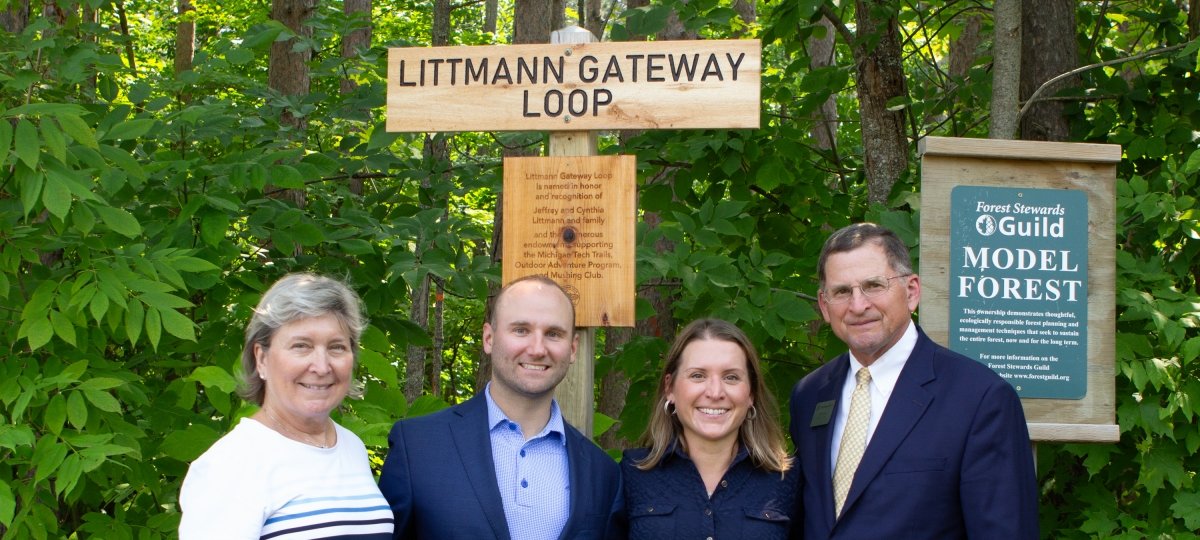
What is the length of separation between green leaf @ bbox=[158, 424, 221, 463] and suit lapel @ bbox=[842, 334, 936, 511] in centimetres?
217

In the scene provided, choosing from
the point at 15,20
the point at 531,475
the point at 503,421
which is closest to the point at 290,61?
the point at 15,20

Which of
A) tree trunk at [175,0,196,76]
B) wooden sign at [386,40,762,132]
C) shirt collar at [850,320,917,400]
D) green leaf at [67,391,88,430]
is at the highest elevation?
tree trunk at [175,0,196,76]

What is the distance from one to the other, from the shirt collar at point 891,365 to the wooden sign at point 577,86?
872 millimetres

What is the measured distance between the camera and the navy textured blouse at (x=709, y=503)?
9.40 ft

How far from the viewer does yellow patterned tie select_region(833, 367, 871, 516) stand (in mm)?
2906

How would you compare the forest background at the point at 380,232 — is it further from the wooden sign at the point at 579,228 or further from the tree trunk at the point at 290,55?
the tree trunk at the point at 290,55

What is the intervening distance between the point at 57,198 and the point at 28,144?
0.18 metres

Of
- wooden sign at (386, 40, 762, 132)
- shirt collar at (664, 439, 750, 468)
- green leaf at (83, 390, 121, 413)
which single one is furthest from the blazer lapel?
green leaf at (83, 390, 121, 413)

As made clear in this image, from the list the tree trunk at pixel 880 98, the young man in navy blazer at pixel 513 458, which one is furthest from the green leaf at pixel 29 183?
the tree trunk at pixel 880 98

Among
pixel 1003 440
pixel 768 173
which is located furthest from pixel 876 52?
pixel 1003 440

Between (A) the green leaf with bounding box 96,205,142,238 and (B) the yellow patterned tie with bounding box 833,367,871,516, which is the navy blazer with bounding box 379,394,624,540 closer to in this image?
(B) the yellow patterned tie with bounding box 833,367,871,516

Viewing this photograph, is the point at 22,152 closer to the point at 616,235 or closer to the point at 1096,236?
the point at 616,235

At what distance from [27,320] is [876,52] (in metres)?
4.32

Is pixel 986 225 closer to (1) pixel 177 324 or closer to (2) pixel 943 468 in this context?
(2) pixel 943 468
